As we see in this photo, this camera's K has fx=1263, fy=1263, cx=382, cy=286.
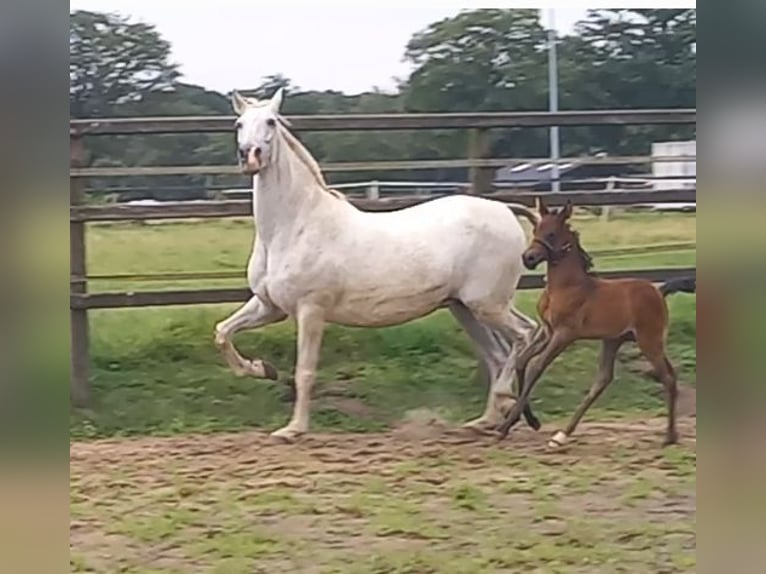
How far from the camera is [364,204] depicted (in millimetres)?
2557

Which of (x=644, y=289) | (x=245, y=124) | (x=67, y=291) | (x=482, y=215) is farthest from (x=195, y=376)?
(x=644, y=289)

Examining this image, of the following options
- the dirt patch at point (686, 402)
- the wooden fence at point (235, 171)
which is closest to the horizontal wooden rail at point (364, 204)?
the wooden fence at point (235, 171)

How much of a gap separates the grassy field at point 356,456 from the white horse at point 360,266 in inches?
1.3

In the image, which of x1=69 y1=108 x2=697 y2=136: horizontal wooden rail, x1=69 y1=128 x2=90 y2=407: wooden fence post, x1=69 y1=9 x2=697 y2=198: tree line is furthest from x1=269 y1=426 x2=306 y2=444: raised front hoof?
x1=69 y1=108 x2=697 y2=136: horizontal wooden rail

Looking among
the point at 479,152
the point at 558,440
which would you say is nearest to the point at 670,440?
the point at 558,440

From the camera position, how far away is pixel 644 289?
260 centimetres

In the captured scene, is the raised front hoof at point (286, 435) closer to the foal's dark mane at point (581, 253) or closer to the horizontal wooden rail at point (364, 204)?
the horizontal wooden rail at point (364, 204)

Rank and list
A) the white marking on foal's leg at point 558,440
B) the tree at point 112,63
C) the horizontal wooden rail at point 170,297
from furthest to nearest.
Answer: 1. the white marking on foal's leg at point 558,440
2. the horizontal wooden rail at point 170,297
3. the tree at point 112,63

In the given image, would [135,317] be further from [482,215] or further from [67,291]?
[482,215]

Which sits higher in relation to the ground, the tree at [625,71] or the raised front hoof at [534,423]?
the tree at [625,71]

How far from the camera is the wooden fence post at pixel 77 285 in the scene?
7.91 ft

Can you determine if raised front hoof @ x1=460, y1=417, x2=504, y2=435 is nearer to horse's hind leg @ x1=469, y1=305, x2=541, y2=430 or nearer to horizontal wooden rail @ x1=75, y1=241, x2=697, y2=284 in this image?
horse's hind leg @ x1=469, y1=305, x2=541, y2=430

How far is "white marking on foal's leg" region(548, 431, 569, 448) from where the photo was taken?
2.60 meters

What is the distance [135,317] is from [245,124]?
443 mm
